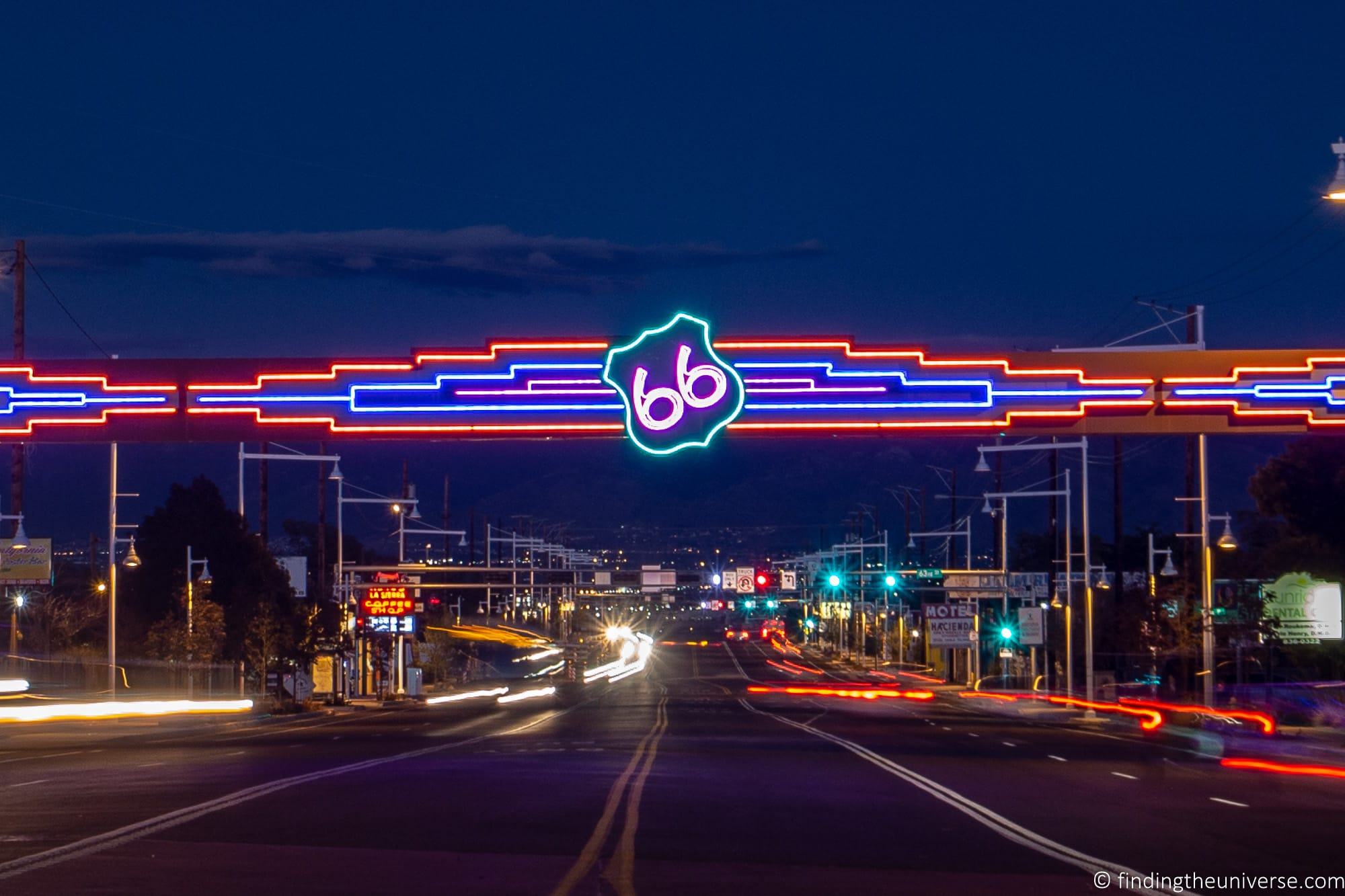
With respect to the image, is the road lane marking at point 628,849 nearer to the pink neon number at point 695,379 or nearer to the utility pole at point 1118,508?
the pink neon number at point 695,379

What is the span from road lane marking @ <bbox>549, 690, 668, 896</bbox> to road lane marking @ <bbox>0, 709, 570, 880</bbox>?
0.42m

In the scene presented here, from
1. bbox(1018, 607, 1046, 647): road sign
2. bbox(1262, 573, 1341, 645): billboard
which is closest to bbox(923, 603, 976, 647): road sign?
bbox(1018, 607, 1046, 647): road sign

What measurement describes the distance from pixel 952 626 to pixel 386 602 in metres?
28.1

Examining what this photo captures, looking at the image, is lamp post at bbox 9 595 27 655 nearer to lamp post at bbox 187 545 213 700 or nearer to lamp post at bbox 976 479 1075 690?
lamp post at bbox 187 545 213 700

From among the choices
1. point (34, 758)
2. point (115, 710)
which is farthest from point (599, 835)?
point (115, 710)

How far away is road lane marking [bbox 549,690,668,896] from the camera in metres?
13.3

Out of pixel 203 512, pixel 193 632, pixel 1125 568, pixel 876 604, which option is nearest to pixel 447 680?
pixel 203 512

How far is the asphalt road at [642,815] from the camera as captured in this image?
45.1 feet

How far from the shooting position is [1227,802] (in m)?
20.9

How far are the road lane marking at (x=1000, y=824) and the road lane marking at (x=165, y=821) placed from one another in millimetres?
8556

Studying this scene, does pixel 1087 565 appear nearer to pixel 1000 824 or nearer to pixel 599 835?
pixel 1000 824

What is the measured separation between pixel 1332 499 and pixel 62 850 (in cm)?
4942

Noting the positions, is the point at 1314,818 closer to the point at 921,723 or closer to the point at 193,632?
the point at 921,723

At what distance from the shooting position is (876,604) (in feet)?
447
